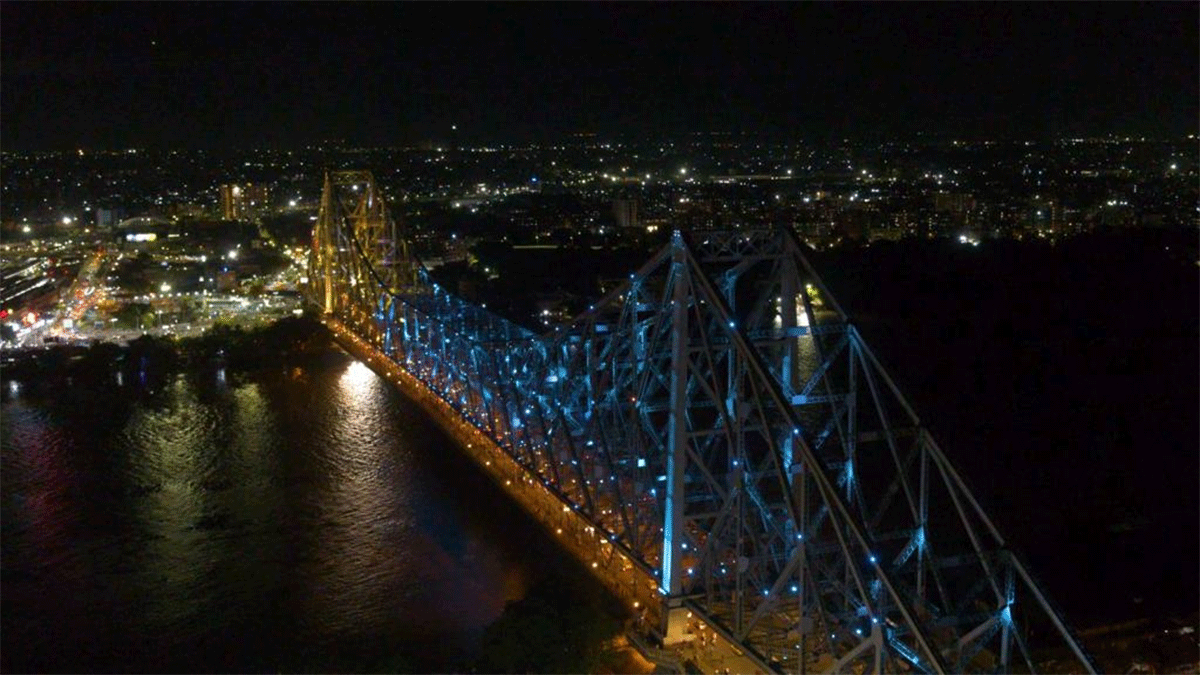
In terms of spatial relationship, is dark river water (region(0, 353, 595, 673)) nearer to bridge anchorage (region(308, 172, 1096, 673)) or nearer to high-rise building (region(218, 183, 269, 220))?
bridge anchorage (region(308, 172, 1096, 673))

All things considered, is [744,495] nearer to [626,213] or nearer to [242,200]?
[626,213]

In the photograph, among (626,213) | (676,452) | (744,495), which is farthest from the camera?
(626,213)

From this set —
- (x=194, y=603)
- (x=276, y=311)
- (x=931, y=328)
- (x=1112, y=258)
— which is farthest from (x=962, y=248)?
(x=194, y=603)

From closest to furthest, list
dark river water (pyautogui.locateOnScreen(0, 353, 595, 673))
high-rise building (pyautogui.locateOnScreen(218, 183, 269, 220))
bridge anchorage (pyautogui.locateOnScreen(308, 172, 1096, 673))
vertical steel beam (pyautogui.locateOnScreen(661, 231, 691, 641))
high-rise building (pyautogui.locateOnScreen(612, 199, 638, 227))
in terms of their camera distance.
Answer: bridge anchorage (pyautogui.locateOnScreen(308, 172, 1096, 673)), vertical steel beam (pyautogui.locateOnScreen(661, 231, 691, 641)), dark river water (pyautogui.locateOnScreen(0, 353, 595, 673)), high-rise building (pyautogui.locateOnScreen(612, 199, 638, 227)), high-rise building (pyautogui.locateOnScreen(218, 183, 269, 220))

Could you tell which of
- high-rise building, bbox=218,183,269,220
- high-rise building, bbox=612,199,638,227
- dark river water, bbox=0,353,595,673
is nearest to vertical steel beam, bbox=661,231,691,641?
dark river water, bbox=0,353,595,673

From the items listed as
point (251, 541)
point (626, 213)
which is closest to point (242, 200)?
point (626, 213)

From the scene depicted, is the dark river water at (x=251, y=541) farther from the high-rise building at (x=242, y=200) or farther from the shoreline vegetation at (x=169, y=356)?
the high-rise building at (x=242, y=200)
